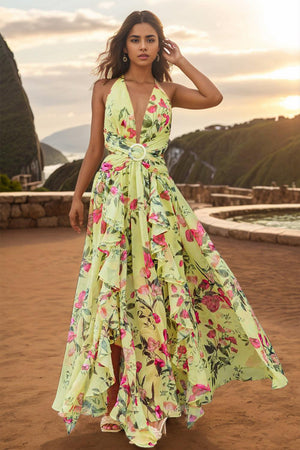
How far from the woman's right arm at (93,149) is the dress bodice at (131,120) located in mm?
73

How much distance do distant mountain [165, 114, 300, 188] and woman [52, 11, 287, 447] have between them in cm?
5654

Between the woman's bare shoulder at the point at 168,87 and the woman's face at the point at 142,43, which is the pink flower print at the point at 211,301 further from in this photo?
the woman's face at the point at 142,43

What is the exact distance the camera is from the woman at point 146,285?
2572 millimetres

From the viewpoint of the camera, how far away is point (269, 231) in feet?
30.1

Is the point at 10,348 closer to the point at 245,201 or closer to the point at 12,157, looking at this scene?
the point at 245,201

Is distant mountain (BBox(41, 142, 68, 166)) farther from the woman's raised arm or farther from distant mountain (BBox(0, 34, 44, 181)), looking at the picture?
the woman's raised arm

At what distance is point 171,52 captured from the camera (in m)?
2.83

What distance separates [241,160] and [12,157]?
28.9 m

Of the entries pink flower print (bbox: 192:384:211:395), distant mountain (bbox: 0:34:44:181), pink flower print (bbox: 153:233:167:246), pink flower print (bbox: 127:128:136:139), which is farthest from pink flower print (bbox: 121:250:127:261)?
distant mountain (bbox: 0:34:44:181)

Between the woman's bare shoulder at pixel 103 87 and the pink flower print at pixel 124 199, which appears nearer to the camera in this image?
the pink flower print at pixel 124 199

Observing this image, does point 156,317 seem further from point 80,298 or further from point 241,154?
point 241,154

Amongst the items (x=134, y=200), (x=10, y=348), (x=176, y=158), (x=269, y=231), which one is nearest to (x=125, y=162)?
(x=134, y=200)

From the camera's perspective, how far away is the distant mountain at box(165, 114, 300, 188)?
2530 inches

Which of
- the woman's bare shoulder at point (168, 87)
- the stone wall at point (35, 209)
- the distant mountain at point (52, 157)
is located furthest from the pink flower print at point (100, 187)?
the distant mountain at point (52, 157)
